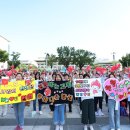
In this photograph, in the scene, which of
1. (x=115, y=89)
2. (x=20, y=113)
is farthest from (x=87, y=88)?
(x=20, y=113)

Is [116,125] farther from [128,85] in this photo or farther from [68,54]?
[68,54]

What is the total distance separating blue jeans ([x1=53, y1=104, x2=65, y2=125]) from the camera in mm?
7750

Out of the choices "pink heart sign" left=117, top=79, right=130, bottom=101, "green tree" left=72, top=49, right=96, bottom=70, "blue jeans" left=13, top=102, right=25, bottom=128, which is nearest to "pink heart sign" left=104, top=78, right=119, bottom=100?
"pink heart sign" left=117, top=79, right=130, bottom=101

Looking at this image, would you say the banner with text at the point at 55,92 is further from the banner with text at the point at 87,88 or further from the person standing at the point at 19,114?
the person standing at the point at 19,114

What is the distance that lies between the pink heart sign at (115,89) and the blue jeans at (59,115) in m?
1.53

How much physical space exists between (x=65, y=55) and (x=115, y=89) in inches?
3447

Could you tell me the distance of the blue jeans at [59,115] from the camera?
7750mm

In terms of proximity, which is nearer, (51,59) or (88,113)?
(88,113)

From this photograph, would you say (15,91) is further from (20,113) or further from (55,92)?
(55,92)

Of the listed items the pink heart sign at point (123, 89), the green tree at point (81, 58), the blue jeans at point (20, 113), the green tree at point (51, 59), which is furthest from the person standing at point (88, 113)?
the green tree at point (81, 58)

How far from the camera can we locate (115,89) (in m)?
7.94

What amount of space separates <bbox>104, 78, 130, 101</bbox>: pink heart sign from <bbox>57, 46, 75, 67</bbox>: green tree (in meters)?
85.5

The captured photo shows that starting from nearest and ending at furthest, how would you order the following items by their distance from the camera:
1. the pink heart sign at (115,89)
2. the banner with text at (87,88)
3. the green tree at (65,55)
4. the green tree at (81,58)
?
the pink heart sign at (115,89)
the banner with text at (87,88)
the green tree at (65,55)
the green tree at (81,58)

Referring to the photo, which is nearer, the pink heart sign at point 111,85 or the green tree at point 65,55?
the pink heart sign at point 111,85
